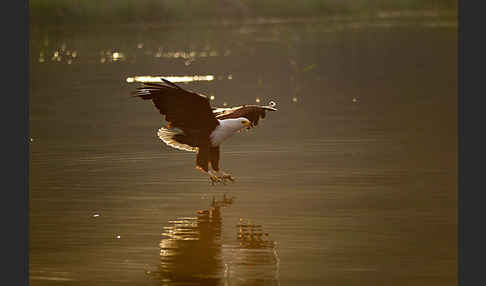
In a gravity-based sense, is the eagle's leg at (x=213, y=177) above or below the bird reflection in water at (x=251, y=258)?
above

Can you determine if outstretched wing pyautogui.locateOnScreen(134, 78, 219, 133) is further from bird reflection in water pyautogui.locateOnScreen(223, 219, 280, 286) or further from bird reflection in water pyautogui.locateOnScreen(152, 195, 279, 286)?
bird reflection in water pyautogui.locateOnScreen(223, 219, 280, 286)

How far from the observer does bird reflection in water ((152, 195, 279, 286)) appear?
31.4 ft

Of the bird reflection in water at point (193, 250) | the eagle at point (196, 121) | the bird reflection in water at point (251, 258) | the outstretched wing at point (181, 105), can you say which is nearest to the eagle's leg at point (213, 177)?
the eagle at point (196, 121)

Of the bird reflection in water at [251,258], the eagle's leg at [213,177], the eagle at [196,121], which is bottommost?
the bird reflection in water at [251,258]

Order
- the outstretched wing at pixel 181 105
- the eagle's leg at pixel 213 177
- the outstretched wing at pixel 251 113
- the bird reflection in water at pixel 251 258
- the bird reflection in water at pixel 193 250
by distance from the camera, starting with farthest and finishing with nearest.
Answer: the outstretched wing at pixel 251 113 → the eagle's leg at pixel 213 177 → the outstretched wing at pixel 181 105 → the bird reflection in water at pixel 193 250 → the bird reflection in water at pixel 251 258

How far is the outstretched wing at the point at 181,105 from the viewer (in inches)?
504

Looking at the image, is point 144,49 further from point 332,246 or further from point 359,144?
point 332,246

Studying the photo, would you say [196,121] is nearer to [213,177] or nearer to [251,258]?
[213,177]

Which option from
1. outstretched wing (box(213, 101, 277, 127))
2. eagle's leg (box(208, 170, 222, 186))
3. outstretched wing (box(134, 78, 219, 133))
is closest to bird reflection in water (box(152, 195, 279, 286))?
eagle's leg (box(208, 170, 222, 186))

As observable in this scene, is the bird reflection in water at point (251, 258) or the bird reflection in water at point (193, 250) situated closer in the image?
the bird reflection in water at point (251, 258)

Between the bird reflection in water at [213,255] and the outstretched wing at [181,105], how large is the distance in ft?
4.57

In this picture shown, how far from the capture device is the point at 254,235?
1103cm

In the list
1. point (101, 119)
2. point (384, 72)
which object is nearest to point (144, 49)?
point (384, 72)

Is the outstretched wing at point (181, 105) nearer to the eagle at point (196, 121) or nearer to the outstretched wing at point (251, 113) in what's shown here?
the eagle at point (196, 121)
